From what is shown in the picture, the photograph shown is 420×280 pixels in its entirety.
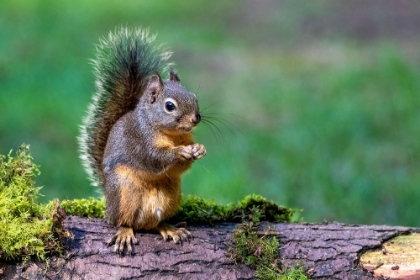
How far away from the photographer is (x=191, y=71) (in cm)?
820

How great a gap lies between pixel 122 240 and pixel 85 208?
A: 18.3 inches

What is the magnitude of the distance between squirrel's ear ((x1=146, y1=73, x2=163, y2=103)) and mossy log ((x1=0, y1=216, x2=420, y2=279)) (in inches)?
24.7

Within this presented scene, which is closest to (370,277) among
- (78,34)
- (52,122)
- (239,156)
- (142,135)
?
(142,135)

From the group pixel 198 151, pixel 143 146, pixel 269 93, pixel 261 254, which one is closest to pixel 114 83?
pixel 143 146

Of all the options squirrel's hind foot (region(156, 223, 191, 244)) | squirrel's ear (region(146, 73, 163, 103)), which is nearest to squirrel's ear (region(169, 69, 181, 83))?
squirrel's ear (region(146, 73, 163, 103))

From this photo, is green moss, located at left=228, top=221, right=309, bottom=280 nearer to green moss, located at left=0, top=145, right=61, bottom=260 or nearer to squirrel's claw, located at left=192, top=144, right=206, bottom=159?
squirrel's claw, located at left=192, top=144, right=206, bottom=159

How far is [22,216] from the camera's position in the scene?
2.57 meters

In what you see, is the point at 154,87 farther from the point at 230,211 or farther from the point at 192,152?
the point at 230,211

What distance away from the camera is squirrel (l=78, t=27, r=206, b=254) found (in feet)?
9.10

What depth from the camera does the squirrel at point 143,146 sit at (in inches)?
109

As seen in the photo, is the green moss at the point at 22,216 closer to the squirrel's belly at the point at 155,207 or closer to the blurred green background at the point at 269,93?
the squirrel's belly at the point at 155,207

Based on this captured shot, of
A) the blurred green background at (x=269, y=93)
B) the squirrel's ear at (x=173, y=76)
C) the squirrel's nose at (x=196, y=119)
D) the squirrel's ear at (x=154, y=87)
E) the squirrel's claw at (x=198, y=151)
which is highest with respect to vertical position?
the blurred green background at (x=269, y=93)

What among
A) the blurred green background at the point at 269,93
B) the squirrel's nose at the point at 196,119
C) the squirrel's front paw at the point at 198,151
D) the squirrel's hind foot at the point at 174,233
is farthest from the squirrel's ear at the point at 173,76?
the blurred green background at the point at 269,93

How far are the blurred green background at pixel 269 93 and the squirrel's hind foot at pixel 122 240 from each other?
1.60 metres
